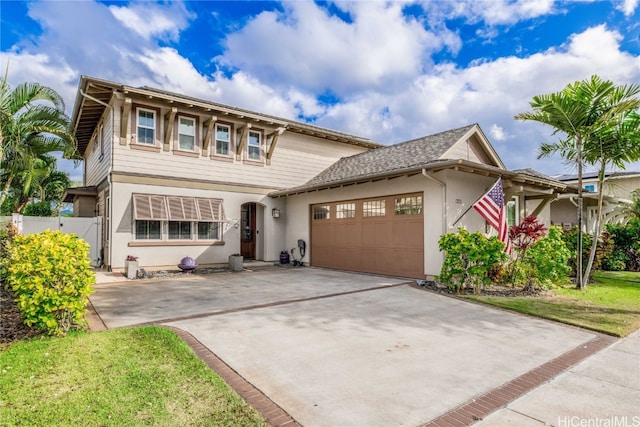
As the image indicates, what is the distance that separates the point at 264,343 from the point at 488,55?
14512 millimetres

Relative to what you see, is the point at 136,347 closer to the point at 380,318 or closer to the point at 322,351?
the point at 322,351

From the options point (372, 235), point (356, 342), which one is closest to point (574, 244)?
point (372, 235)

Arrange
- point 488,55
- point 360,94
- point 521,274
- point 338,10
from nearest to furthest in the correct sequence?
point 521,274
point 338,10
point 488,55
point 360,94

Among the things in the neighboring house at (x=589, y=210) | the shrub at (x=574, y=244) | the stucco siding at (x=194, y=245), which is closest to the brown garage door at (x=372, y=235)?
the stucco siding at (x=194, y=245)

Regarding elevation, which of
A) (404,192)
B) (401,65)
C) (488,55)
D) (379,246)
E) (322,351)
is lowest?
(322,351)

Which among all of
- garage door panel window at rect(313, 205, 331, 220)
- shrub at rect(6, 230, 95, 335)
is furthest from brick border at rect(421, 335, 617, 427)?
garage door panel window at rect(313, 205, 331, 220)

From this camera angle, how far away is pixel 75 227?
527 inches

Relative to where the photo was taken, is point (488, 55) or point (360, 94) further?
point (360, 94)

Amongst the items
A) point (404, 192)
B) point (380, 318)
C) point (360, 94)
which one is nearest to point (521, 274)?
point (404, 192)

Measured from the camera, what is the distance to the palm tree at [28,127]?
6809 mm

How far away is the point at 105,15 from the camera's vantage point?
10.3m

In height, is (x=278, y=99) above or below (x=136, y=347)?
above

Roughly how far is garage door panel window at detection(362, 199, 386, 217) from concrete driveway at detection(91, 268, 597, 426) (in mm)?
3319

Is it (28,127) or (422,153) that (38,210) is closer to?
(28,127)
